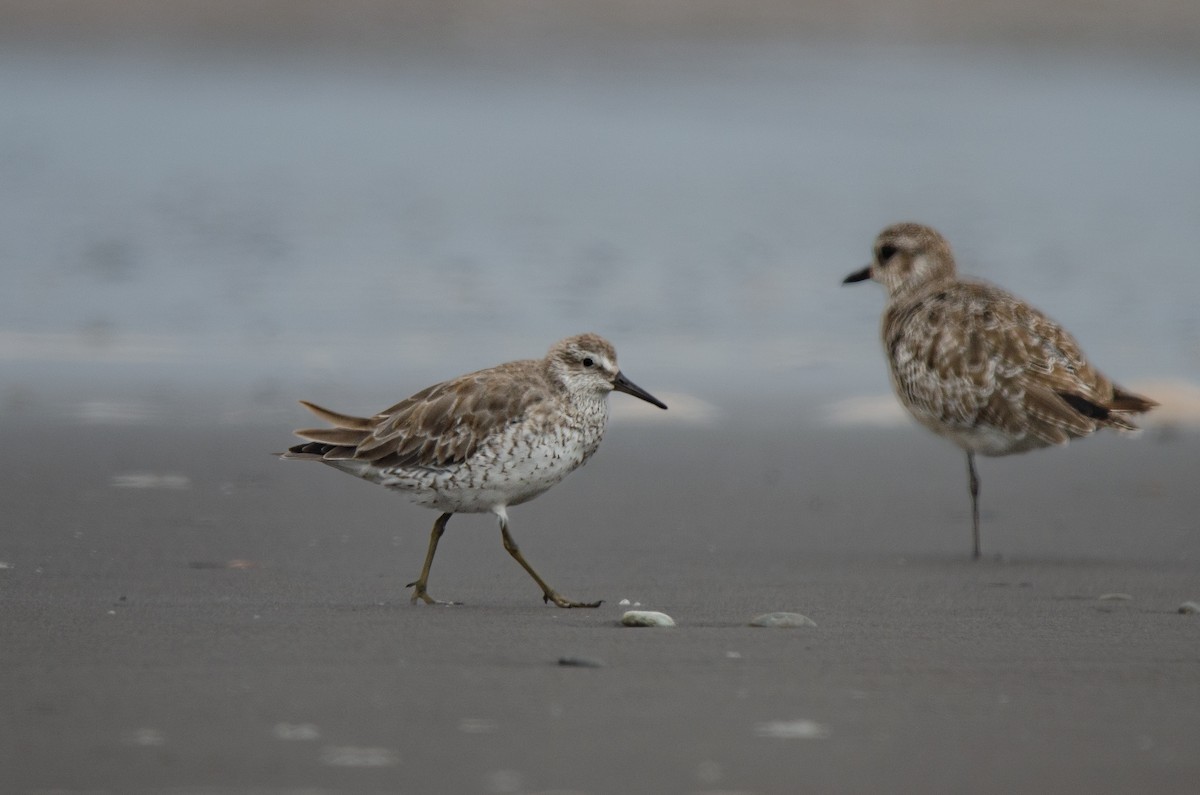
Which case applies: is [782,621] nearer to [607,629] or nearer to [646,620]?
[646,620]

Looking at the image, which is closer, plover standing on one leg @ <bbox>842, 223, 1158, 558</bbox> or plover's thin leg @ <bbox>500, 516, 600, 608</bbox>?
plover's thin leg @ <bbox>500, 516, 600, 608</bbox>

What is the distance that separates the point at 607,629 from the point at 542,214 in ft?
39.8

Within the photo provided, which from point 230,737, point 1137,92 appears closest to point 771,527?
point 230,737

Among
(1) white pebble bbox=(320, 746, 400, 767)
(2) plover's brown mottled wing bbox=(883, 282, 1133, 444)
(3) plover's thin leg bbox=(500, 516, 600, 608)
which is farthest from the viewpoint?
(2) plover's brown mottled wing bbox=(883, 282, 1133, 444)

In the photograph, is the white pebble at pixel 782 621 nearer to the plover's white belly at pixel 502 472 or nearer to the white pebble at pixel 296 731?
the plover's white belly at pixel 502 472

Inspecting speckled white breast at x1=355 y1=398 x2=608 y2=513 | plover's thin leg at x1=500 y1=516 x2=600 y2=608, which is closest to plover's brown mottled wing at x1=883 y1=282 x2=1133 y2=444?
speckled white breast at x1=355 y1=398 x2=608 y2=513

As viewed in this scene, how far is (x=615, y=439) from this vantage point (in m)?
9.63

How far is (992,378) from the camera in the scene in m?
7.57

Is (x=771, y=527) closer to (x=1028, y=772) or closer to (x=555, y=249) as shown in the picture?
(x=1028, y=772)

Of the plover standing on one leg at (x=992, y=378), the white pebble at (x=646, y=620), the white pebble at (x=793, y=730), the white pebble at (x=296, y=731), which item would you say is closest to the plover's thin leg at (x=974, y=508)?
the plover standing on one leg at (x=992, y=378)

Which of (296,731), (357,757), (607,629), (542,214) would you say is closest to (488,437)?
(607,629)

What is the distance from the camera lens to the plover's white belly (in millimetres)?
6020

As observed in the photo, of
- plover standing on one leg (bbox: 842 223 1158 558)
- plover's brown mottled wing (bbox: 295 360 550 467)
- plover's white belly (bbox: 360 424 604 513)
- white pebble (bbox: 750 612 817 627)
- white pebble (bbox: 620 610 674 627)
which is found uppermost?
plover standing on one leg (bbox: 842 223 1158 558)

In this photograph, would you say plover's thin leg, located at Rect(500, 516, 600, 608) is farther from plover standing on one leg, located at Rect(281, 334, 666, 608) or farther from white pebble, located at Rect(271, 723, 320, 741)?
white pebble, located at Rect(271, 723, 320, 741)
